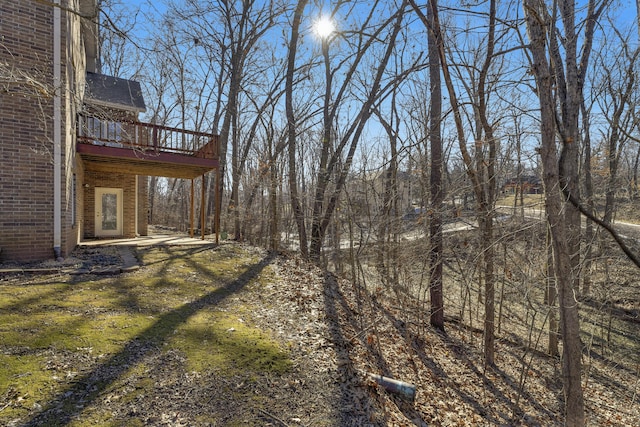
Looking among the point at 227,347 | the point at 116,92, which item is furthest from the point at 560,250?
the point at 116,92

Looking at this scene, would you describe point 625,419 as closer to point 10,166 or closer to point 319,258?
point 319,258

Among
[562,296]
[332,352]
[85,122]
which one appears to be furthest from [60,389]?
[85,122]

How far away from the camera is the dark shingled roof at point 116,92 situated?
12078mm

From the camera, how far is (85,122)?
995cm

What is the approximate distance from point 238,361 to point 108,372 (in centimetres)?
132

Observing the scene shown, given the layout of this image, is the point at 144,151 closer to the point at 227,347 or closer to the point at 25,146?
the point at 25,146

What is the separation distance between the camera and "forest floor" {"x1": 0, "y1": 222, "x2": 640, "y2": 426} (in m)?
3.16

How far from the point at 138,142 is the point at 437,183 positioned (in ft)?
25.9

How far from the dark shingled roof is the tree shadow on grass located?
31.6 feet

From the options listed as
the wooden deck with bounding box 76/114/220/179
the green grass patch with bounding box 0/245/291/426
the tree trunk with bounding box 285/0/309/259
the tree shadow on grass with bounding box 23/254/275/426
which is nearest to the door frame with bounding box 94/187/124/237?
the wooden deck with bounding box 76/114/220/179

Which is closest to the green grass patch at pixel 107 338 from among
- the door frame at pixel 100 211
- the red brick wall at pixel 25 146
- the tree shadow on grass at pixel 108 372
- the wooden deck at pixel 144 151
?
the tree shadow on grass at pixel 108 372

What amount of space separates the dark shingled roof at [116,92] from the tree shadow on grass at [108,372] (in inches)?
379

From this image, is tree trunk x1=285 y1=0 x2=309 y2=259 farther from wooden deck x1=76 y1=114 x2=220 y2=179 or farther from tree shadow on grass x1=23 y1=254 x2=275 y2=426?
tree shadow on grass x1=23 y1=254 x2=275 y2=426

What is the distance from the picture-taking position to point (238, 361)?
3988mm
